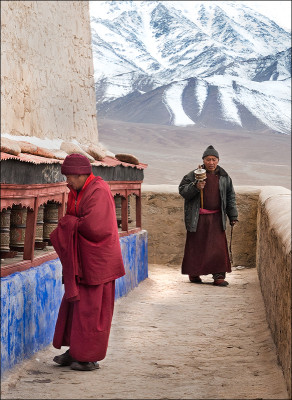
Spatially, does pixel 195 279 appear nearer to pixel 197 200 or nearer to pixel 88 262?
pixel 197 200

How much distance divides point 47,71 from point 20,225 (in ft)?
7.37

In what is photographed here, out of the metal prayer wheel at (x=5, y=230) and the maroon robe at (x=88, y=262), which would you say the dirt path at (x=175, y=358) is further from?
the metal prayer wheel at (x=5, y=230)

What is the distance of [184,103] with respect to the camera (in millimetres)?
64188

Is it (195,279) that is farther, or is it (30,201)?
(195,279)

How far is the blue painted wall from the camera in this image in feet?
15.0

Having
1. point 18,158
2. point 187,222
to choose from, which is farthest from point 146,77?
point 18,158

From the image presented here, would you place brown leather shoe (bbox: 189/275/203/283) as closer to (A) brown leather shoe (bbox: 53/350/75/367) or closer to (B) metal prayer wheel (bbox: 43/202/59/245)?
(B) metal prayer wheel (bbox: 43/202/59/245)

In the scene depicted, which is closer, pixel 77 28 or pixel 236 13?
pixel 77 28

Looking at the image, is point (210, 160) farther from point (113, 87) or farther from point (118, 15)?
point (118, 15)

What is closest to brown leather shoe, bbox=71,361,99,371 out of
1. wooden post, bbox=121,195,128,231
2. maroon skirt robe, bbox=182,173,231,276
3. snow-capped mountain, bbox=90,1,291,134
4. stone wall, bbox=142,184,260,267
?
wooden post, bbox=121,195,128,231

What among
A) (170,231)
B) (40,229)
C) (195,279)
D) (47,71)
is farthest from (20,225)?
(170,231)

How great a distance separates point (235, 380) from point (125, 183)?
12.8 ft

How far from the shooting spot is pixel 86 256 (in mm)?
4750

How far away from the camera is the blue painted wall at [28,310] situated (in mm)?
4562
